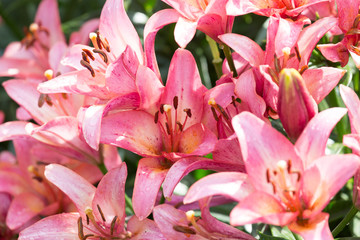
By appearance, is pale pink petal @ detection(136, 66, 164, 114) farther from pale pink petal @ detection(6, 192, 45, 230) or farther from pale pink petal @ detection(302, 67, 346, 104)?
pale pink petal @ detection(6, 192, 45, 230)

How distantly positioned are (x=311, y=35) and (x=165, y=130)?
0.22m

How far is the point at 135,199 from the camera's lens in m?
0.66

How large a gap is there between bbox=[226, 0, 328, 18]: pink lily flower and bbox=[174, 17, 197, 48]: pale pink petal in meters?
0.05

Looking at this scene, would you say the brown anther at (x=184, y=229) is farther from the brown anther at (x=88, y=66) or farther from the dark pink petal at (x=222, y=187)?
the brown anther at (x=88, y=66)

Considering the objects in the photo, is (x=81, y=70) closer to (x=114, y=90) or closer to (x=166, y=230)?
(x=114, y=90)

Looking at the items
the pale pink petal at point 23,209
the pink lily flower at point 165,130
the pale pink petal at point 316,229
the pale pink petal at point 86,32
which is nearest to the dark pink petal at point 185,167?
the pink lily flower at point 165,130

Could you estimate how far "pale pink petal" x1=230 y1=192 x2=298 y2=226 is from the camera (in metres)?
0.55

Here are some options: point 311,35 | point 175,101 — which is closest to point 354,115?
point 311,35

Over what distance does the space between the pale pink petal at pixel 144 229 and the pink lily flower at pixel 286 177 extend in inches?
5.5

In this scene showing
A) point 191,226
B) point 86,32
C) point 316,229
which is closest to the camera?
point 316,229

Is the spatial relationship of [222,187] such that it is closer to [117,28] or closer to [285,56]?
[285,56]

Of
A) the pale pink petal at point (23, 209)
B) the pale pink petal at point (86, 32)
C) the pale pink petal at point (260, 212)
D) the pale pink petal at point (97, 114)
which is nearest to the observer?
the pale pink petal at point (260, 212)

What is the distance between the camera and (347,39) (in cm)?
72

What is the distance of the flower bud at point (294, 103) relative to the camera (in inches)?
23.4
